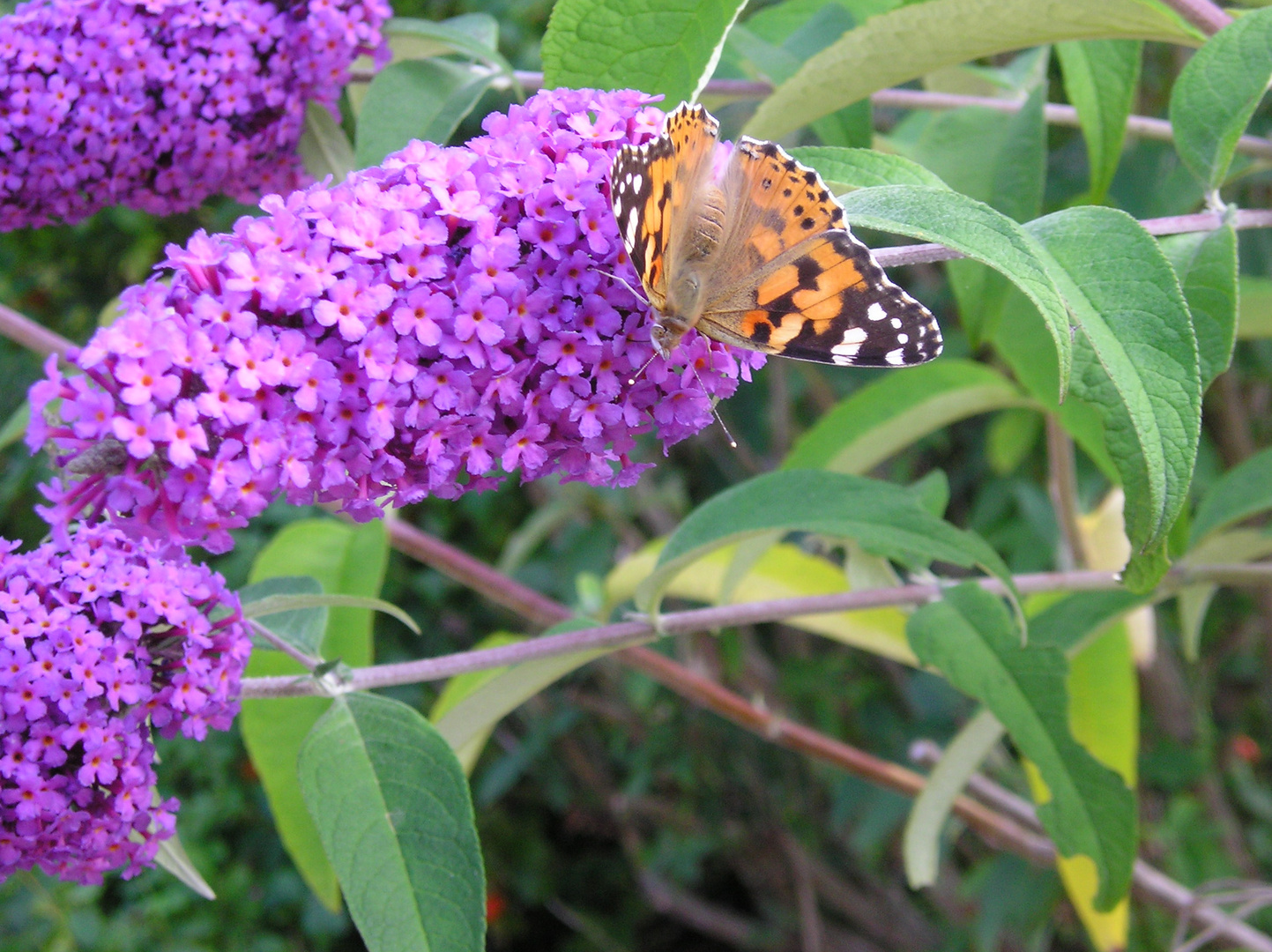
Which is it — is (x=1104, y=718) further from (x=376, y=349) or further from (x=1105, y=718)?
(x=376, y=349)

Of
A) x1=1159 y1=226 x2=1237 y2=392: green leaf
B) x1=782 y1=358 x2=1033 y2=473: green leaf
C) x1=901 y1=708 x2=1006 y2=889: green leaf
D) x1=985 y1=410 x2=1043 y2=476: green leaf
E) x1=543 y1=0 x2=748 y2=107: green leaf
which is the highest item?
x1=543 y1=0 x2=748 y2=107: green leaf

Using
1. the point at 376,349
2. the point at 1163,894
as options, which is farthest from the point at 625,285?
the point at 1163,894

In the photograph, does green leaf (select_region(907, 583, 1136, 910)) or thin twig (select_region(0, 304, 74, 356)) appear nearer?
green leaf (select_region(907, 583, 1136, 910))

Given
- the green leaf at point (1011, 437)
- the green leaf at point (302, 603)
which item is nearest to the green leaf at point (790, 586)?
the green leaf at point (1011, 437)

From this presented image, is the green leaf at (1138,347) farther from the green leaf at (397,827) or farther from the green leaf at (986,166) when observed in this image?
the green leaf at (397,827)

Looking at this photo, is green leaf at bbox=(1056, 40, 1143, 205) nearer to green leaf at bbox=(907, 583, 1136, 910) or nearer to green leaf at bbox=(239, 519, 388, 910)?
green leaf at bbox=(907, 583, 1136, 910)

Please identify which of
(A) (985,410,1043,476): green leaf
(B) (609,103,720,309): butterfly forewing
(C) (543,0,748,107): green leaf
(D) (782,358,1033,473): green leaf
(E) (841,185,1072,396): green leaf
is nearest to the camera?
(E) (841,185,1072,396): green leaf

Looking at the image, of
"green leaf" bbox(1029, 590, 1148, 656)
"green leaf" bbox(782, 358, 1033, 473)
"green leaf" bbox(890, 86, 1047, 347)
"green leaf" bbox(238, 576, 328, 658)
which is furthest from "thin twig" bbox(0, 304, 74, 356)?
"green leaf" bbox(1029, 590, 1148, 656)
